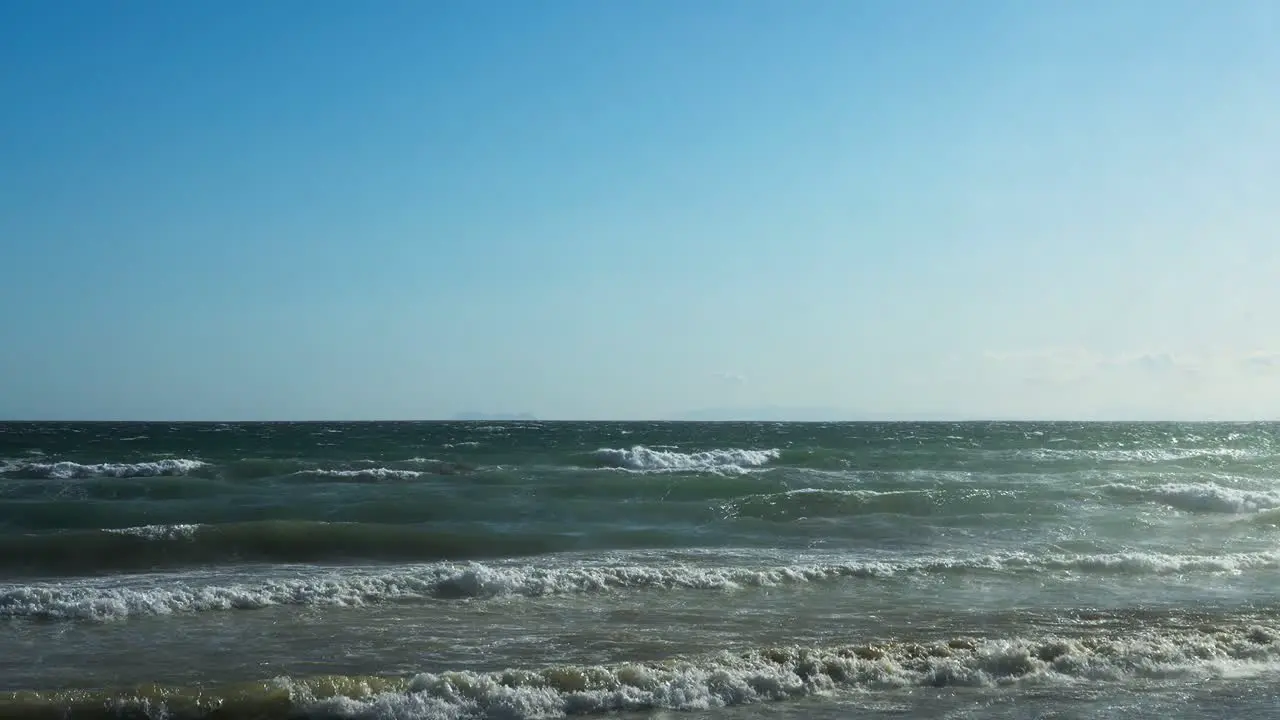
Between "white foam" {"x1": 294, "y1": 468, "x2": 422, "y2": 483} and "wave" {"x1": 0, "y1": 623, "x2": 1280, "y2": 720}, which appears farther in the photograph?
"white foam" {"x1": 294, "y1": 468, "x2": 422, "y2": 483}

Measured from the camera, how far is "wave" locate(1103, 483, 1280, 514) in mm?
26531

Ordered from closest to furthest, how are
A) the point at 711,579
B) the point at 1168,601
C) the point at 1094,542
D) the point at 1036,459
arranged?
the point at 1168,601 → the point at 711,579 → the point at 1094,542 → the point at 1036,459

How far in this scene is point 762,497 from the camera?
2516 centimetres

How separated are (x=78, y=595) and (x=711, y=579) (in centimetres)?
838

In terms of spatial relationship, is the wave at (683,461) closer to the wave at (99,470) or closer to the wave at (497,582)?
the wave at (99,470)

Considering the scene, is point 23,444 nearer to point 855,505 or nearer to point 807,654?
point 855,505

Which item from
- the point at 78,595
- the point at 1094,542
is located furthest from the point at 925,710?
the point at 1094,542

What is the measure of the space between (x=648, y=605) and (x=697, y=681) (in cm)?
383

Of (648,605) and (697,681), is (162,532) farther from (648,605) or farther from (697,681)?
(697,681)

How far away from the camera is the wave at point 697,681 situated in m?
8.40

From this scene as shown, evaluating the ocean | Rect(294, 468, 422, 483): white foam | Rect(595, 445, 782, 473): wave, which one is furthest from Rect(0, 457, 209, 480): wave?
Rect(595, 445, 782, 473): wave

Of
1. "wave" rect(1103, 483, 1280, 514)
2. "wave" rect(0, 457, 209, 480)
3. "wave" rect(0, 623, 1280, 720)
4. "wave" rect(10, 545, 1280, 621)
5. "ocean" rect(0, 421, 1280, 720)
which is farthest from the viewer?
"wave" rect(0, 457, 209, 480)

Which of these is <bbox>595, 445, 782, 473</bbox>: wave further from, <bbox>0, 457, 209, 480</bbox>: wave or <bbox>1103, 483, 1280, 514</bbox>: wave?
<bbox>0, 457, 209, 480</bbox>: wave

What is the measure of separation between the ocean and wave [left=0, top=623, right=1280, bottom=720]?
1.1 inches
